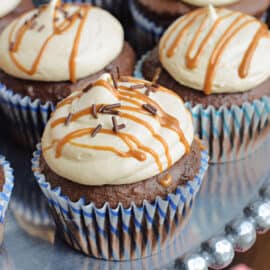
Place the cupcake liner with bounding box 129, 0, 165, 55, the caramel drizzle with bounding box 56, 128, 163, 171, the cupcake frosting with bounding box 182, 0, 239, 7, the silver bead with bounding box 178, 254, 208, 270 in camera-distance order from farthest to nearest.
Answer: the cupcake liner with bounding box 129, 0, 165, 55, the cupcake frosting with bounding box 182, 0, 239, 7, the silver bead with bounding box 178, 254, 208, 270, the caramel drizzle with bounding box 56, 128, 163, 171

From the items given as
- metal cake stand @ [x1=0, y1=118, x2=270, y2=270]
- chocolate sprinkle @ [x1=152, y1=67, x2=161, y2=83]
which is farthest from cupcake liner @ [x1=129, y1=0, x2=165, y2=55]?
metal cake stand @ [x1=0, y1=118, x2=270, y2=270]

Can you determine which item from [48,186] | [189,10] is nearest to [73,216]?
[48,186]

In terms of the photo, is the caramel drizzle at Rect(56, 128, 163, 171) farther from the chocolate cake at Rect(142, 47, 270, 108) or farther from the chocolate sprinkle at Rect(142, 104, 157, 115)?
the chocolate cake at Rect(142, 47, 270, 108)

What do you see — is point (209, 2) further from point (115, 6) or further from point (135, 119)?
point (135, 119)

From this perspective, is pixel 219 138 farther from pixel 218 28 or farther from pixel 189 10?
pixel 189 10

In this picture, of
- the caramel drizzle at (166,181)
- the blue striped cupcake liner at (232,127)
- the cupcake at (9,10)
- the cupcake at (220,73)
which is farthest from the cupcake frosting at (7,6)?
the caramel drizzle at (166,181)

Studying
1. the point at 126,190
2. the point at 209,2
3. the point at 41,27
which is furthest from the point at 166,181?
the point at 209,2

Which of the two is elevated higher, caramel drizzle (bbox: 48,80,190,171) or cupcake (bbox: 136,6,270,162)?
caramel drizzle (bbox: 48,80,190,171)
